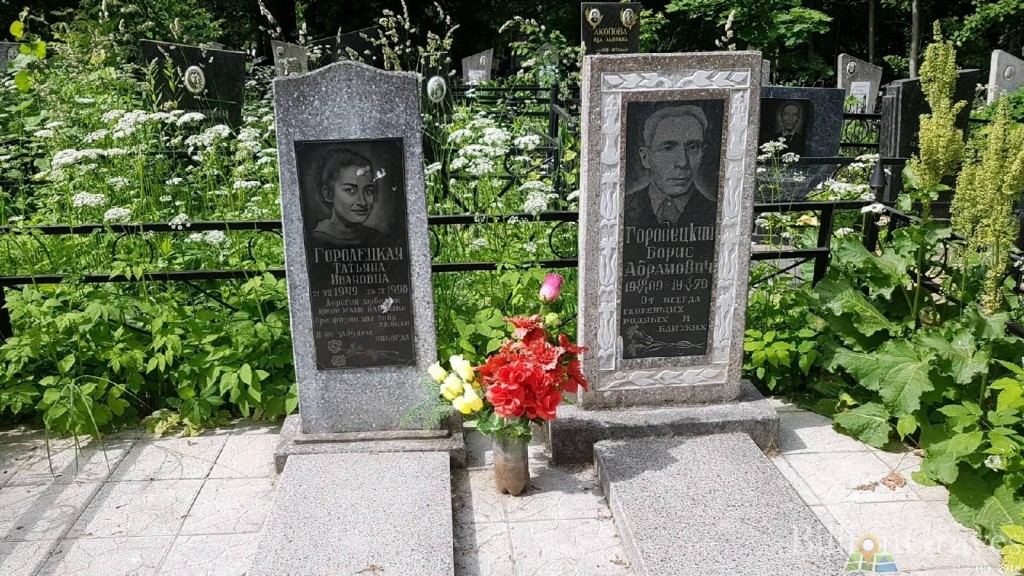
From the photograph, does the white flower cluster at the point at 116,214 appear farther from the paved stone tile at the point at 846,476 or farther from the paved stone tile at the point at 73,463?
the paved stone tile at the point at 846,476

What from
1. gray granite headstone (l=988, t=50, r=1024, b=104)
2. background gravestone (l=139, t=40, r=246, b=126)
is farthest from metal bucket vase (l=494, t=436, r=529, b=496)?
gray granite headstone (l=988, t=50, r=1024, b=104)

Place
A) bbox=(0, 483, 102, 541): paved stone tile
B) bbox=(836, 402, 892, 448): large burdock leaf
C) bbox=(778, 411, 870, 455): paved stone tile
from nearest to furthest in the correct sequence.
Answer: bbox=(0, 483, 102, 541): paved stone tile, bbox=(836, 402, 892, 448): large burdock leaf, bbox=(778, 411, 870, 455): paved stone tile

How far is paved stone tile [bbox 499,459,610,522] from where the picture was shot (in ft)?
11.9

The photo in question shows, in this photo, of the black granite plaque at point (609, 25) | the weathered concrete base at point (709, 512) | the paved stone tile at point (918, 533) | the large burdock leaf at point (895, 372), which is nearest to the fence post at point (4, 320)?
the weathered concrete base at point (709, 512)

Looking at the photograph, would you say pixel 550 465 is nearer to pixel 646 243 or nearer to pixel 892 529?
pixel 646 243

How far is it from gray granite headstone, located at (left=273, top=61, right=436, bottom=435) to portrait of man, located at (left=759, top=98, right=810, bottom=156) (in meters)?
6.48

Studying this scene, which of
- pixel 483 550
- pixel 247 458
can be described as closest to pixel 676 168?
pixel 483 550

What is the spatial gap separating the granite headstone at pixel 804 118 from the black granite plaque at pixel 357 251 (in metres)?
6.52

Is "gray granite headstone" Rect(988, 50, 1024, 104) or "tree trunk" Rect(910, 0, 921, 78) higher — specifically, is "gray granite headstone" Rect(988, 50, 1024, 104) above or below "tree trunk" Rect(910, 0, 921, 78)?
below

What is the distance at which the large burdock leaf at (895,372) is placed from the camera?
148 inches

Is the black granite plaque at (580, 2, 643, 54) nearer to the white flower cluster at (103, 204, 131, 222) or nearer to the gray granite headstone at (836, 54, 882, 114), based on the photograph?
the gray granite headstone at (836, 54, 882, 114)

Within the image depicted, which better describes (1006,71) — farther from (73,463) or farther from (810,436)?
(73,463)

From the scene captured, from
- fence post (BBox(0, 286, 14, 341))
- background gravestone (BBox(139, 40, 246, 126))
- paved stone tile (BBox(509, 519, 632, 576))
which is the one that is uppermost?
background gravestone (BBox(139, 40, 246, 126))

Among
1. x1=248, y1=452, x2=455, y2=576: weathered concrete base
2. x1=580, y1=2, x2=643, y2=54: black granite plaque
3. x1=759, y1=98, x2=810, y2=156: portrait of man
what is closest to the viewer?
x1=248, y1=452, x2=455, y2=576: weathered concrete base
